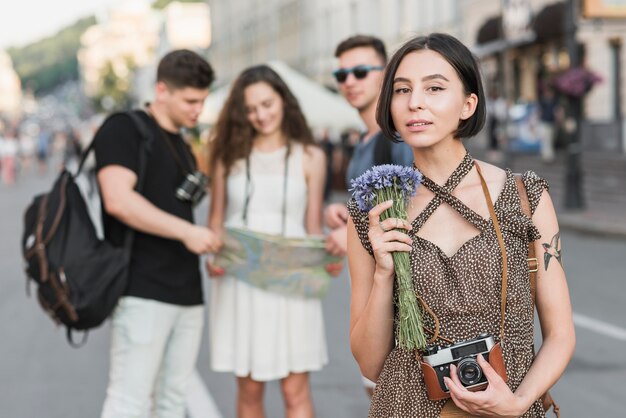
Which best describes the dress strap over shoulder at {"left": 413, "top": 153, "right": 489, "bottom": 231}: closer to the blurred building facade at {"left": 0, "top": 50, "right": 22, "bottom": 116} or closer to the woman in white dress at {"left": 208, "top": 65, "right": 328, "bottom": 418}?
the woman in white dress at {"left": 208, "top": 65, "right": 328, "bottom": 418}

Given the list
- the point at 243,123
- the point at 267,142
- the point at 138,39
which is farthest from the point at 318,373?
the point at 138,39

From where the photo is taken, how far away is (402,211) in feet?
7.97

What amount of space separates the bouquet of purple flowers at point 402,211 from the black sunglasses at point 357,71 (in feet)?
7.23

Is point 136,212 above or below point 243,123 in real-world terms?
below

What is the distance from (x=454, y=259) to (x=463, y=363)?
245 millimetres

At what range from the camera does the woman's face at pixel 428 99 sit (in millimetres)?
2473

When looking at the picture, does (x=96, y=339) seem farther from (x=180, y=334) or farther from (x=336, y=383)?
(x=180, y=334)

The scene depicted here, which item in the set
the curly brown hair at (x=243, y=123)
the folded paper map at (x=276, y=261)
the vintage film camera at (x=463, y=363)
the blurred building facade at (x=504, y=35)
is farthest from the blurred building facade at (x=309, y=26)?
the vintage film camera at (x=463, y=363)

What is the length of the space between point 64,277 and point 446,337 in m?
2.24

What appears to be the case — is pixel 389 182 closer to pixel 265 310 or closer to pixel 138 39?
pixel 265 310

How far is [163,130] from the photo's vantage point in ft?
14.6

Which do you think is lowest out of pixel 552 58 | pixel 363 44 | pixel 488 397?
pixel 488 397

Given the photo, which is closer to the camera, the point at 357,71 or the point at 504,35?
the point at 357,71

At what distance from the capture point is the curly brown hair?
4.82 meters
